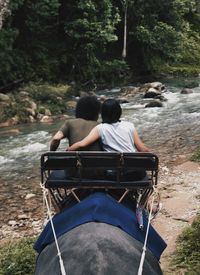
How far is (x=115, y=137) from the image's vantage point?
4.90 m

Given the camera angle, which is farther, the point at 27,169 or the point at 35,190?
the point at 27,169

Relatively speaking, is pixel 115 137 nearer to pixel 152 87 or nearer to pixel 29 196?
pixel 29 196

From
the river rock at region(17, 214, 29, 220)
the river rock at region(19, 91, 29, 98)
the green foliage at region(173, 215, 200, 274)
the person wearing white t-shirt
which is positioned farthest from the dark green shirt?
the river rock at region(19, 91, 29, 98)

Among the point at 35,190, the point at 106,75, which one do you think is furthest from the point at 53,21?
the point at 35,190

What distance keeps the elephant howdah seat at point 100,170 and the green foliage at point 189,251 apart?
1604 millimetres

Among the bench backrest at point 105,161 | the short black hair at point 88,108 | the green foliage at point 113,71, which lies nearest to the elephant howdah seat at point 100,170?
the bench backrest at point 105,161

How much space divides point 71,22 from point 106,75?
4189 mm

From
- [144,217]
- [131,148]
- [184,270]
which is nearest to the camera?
[144,217]

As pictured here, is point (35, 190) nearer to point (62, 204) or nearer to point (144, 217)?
point (62, 204)

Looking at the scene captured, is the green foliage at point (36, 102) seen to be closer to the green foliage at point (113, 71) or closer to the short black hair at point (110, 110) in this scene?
the green foliage at point (113, 71)

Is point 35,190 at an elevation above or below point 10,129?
above

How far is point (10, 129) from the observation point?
1716 centimetres

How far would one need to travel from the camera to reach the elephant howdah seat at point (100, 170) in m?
4.45

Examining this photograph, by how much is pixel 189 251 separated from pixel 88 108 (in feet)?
7.98
